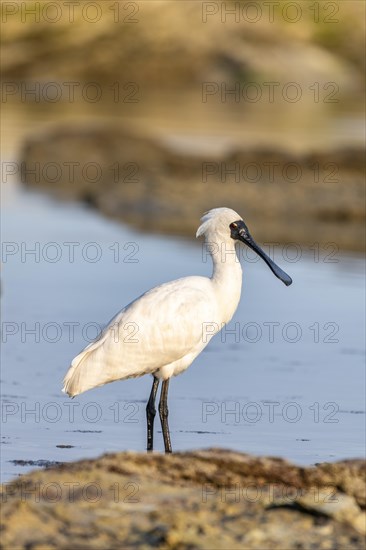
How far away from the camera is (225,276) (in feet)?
33.9

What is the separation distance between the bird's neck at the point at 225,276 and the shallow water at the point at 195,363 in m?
0.88

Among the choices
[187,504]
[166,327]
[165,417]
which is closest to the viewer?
[187,504]

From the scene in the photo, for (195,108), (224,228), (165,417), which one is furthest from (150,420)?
(195,108)

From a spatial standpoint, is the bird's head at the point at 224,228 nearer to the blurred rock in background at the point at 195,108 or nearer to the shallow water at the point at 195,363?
the shallow water at the point at 195,363

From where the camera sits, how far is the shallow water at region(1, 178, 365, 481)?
1027cm

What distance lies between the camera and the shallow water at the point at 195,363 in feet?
33.7

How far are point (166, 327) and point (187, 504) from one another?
10.7 ft

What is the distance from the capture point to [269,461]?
7.39m

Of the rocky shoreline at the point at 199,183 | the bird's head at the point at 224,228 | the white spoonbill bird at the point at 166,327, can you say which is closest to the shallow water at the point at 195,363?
the white spoonbill bird at the point at 166,327

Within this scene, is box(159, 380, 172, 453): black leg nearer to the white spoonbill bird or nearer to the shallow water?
the white spoonbill bird

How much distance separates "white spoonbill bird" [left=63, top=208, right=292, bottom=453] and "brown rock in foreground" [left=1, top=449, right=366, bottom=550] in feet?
7.85

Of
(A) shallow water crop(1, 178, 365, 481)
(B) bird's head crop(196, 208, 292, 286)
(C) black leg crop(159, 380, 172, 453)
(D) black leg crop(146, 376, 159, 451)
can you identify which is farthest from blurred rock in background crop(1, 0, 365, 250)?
(D) black leg crop(146, 376, 159, 451)

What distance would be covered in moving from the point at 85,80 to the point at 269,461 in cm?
7166

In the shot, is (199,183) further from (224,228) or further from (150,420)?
(150,420)
